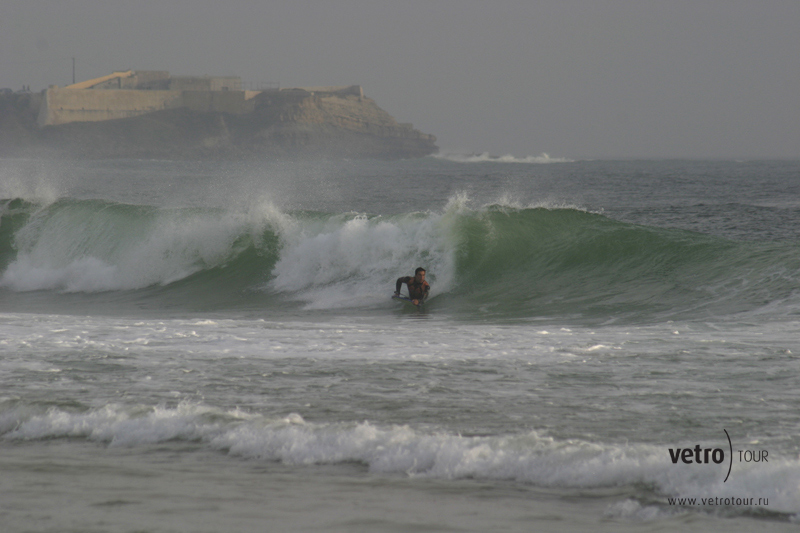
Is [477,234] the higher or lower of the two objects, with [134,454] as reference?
higher

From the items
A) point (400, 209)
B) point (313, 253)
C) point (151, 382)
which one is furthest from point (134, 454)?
point (400, 209)

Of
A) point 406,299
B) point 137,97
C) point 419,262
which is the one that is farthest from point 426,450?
point 137,97

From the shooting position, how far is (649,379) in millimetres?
5621

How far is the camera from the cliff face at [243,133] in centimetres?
13750

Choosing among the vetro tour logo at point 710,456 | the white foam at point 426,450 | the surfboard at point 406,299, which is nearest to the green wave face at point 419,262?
the surfboard at point 406,299

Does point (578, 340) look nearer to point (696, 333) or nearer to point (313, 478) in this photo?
point (696, 333)

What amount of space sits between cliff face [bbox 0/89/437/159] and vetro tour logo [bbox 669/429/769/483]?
14174 cm

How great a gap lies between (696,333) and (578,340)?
122cm

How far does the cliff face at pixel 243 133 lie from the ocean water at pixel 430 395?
133816mm

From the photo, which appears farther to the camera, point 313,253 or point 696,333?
point 313,253

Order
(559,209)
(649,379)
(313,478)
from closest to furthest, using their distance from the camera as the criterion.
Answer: (313,478) → (649,379) → (559,209)

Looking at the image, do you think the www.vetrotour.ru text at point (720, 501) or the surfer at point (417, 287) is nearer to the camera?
the www.vetrotour.ru text at point (720, 501)

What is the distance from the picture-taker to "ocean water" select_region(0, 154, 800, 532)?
3.47 meters

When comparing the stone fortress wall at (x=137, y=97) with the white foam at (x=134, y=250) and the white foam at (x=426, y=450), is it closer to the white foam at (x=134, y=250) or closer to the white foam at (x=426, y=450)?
the white foam at (x=134, y=250)
